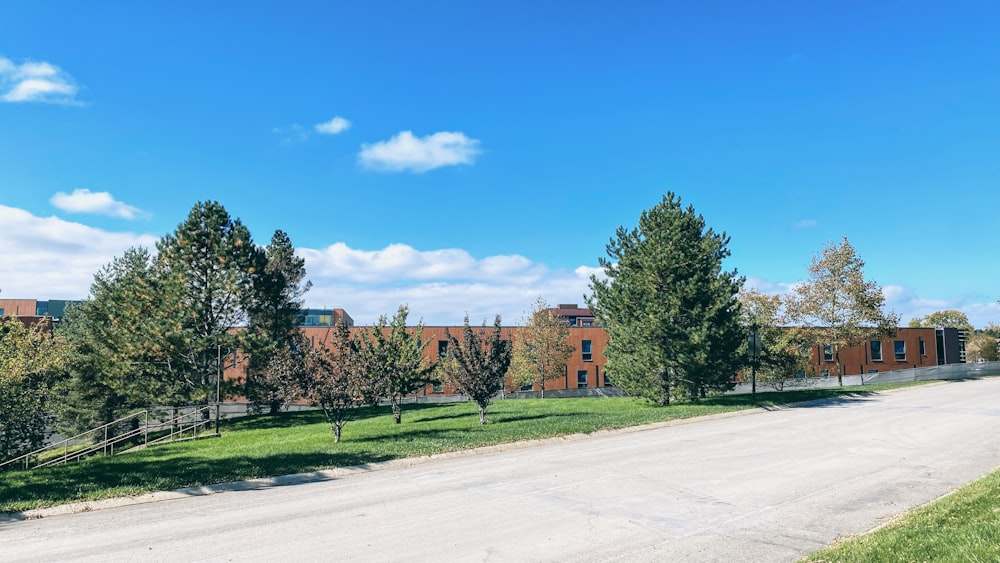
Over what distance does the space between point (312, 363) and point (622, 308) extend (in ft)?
57.4

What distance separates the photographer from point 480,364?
2291 cm

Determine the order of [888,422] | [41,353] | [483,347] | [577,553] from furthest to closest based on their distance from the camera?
[41,353], [483,347], [888,422], [577,553]

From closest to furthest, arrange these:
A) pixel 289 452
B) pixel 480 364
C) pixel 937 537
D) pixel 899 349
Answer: pixel 937 537 → pixel 289 452 → pixel 480 364 → pixel 899 349

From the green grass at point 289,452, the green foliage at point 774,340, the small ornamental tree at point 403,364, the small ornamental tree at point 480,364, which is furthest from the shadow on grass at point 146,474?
the green foliage at point 774,340

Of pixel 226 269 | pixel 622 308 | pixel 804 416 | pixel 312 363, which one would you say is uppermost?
pixel 226 269

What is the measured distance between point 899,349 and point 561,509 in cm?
7555

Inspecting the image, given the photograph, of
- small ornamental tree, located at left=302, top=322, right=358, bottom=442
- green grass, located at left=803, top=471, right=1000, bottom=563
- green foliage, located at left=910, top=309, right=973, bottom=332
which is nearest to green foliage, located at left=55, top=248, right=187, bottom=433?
small ornamental tree, located at left=302, top=322, right=358, bottom=442

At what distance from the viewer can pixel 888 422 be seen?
21.6m

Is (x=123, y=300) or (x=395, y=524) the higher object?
(x=123, y=300)

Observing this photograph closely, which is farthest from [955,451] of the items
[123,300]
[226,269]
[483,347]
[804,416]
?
[123,300]

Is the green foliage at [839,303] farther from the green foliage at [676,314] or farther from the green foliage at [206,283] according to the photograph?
the green foliage at [206,283]

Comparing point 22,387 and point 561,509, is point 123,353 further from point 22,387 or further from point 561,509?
point 561,509

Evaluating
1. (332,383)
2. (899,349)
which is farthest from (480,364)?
(899,349)

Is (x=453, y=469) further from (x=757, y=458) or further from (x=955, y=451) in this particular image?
(x=955, y=451)
